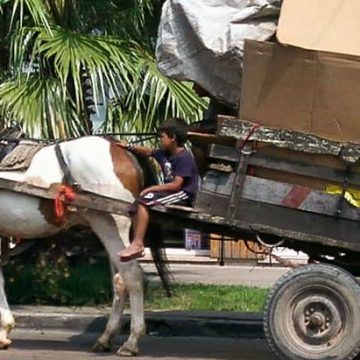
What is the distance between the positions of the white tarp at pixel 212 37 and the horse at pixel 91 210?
1.08 m

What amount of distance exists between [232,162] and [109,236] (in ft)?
5.26

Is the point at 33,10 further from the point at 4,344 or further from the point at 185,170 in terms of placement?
the point at 4,344

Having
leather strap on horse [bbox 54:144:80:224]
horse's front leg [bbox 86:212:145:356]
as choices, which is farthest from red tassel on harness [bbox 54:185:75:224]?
horse's front leg [bbox 86:212:145:356]

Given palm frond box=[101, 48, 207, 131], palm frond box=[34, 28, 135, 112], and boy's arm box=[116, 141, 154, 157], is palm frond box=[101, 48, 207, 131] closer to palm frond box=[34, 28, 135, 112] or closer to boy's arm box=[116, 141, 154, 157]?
palm frond box=[34, 28, 135, 112]

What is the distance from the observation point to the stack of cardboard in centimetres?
936

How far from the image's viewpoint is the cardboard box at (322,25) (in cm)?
934

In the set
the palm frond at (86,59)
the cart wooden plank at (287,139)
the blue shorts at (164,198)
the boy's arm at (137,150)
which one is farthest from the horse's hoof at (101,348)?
the palm frond at (86,59)

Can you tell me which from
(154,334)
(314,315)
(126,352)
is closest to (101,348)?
(126,352)

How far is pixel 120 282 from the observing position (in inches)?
422

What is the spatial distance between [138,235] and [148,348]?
1.49 meters

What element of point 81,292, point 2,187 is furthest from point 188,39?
point 81,292

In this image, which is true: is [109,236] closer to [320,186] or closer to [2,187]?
[2,187]

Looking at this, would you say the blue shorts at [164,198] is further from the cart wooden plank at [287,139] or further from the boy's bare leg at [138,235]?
the cart wooden plank at [287,139]

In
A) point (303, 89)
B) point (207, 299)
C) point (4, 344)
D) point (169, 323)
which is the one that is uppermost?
point (303, 89)
